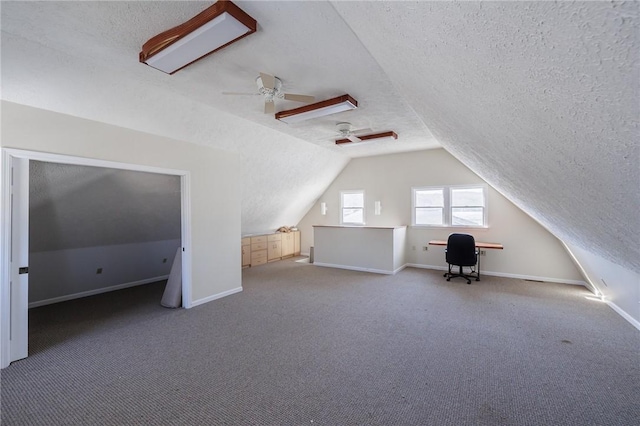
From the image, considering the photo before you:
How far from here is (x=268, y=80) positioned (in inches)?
111

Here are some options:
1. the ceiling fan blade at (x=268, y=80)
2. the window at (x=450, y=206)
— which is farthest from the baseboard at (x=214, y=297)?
the window at (x=450, y=206)

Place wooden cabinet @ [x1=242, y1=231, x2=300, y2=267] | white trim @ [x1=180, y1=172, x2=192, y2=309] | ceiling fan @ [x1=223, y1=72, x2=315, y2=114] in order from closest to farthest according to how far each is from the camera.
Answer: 1. ceiling fan @ [x1=223, y1=72, x2=315, y2=114]
2. white trim @ [x1=180, y1=172, x2=192, y2=309]
3. wooden cabinet @ [x1=242, y1=231, x2=300, y2=267]

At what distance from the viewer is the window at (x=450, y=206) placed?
252 inches

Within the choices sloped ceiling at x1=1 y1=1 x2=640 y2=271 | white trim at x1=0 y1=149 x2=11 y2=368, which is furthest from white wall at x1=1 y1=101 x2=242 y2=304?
white trim at x1=0 y1=149 x2=11 y2=368

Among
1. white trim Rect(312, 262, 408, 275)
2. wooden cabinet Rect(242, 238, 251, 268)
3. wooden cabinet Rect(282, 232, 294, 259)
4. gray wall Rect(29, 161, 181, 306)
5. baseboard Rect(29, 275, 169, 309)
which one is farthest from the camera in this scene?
wooden cabinet Rect(282, 232, 294, 259)

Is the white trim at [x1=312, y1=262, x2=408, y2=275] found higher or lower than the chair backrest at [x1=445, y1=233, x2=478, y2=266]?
lower

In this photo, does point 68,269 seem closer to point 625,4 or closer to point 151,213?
point 151,213

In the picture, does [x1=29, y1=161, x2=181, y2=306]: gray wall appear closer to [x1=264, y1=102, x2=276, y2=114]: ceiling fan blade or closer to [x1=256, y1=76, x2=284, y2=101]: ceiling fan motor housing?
[x1=264, y1=102, x2=276, y2=114]: ceiling fan blade

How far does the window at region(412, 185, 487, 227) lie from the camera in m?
6.40

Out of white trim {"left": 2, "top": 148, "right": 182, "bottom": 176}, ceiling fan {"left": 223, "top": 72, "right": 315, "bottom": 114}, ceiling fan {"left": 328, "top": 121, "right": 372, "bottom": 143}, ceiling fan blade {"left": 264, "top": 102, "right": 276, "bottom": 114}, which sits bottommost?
white trim {"left": 2, "top": 148, "right": 182, "bottom": 176}

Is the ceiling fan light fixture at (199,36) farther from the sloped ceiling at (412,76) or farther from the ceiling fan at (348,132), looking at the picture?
the ceiling fan at (348,132)

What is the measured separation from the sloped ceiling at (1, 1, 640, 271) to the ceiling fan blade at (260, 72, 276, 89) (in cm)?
11

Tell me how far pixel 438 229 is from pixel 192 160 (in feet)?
18.5

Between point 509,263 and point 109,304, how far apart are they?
7.70 metres
